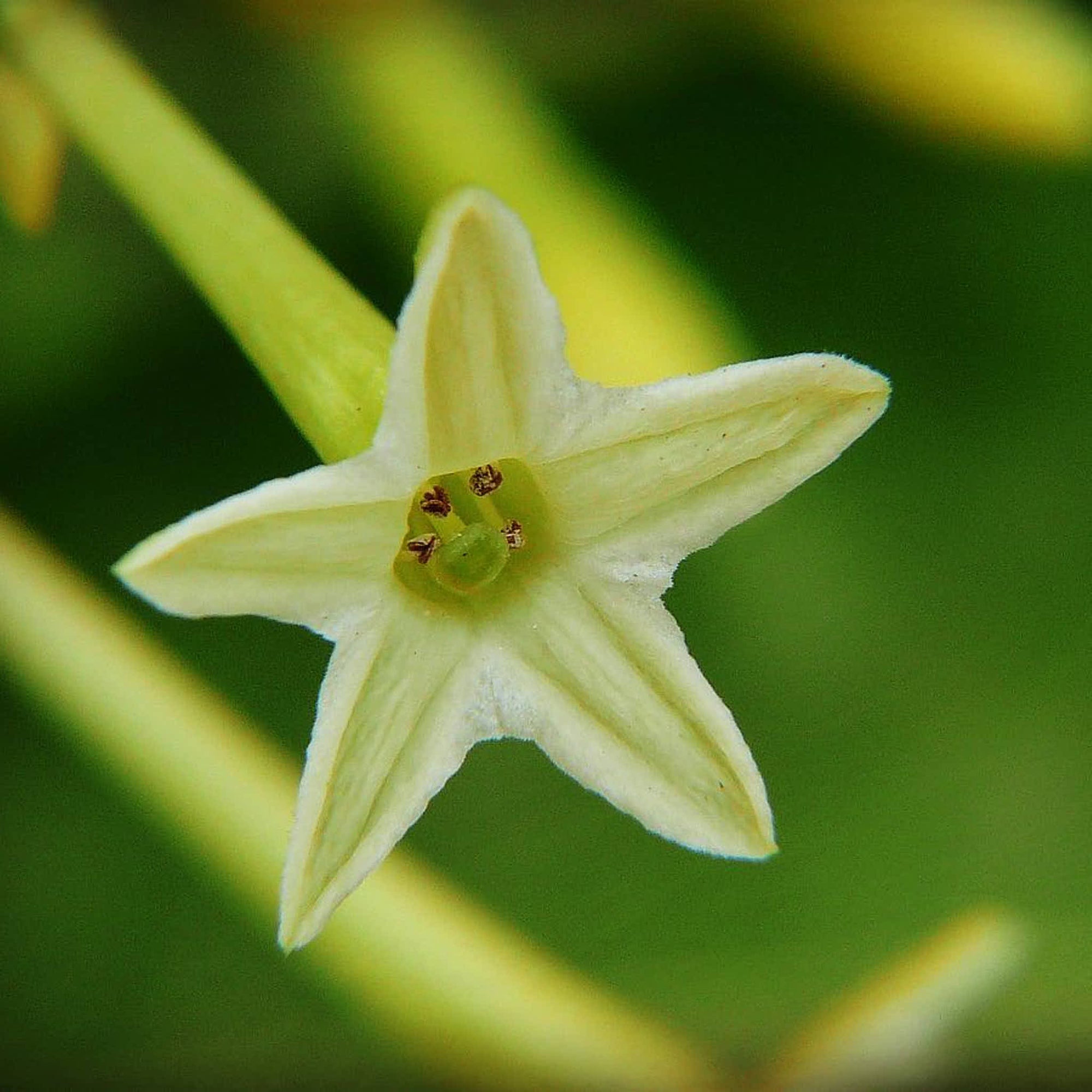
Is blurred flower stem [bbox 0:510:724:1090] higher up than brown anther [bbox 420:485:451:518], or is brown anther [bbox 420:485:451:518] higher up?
brown anther [bbox 420:485:451:518]

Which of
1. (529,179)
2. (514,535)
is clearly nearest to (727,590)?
(529,179)

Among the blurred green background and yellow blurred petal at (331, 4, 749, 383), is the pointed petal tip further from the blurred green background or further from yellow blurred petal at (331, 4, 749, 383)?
→ the blurred green background

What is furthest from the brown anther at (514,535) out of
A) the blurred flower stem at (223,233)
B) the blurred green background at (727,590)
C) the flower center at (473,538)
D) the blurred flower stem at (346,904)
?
the blurred green background at (727,590)

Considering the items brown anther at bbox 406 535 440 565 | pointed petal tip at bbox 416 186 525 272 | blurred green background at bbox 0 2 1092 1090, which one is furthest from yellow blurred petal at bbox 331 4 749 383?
pointed petal tip at bbox 416 186 525 272

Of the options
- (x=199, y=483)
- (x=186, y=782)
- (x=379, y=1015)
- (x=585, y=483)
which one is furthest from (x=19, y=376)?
(x=585, y=483)

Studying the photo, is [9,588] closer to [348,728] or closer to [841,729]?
[348,728]

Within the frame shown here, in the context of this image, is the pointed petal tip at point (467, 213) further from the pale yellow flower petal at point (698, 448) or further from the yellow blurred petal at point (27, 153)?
the yellow blurred petal at point (27, 153)
